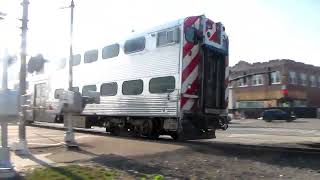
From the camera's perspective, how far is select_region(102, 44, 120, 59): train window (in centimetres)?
1845

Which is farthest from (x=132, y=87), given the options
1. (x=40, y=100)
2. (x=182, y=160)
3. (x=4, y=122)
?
(x=4, y=122)

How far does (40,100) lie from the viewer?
81.1 feet

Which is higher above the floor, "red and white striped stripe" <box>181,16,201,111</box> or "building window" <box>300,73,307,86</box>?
"building window" <box>300,73,307,86</box>

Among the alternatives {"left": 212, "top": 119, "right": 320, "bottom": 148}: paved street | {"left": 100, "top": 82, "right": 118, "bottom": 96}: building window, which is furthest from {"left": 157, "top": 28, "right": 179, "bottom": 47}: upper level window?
{"left": 212, "top": 119, "right": 320, "bottom": 148}: paved street

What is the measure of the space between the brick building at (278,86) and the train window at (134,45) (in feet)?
174

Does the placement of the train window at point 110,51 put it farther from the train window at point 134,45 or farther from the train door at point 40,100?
the train door at point 40,100

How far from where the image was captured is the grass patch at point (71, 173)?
834 centimetres

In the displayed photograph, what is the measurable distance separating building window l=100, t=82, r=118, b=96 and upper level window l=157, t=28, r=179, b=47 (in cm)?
299

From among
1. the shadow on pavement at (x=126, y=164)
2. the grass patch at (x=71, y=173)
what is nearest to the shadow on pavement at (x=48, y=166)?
the grass patch at (x=71, y=173)

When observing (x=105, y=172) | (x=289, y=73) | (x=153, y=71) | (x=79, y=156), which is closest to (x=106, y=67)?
(x=153, y=71)

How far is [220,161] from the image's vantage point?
35.1 feet

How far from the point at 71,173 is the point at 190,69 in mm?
7423

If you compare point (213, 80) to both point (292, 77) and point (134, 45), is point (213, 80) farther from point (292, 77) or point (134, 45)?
point (292, 77)

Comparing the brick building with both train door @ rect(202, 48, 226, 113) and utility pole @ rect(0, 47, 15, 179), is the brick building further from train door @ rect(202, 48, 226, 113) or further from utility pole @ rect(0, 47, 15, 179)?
utility pole @ rect(0, 47, 15, 179)
